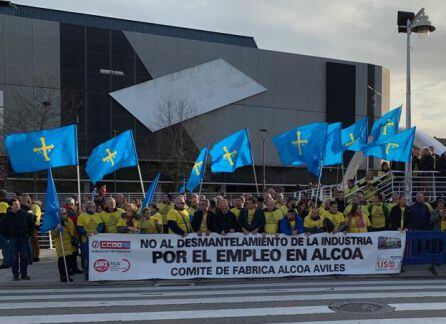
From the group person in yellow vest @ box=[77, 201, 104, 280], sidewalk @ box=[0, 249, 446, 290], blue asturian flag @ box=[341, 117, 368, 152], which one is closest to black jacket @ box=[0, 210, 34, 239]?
sidewalk @ box=[0, 249, 446, 290]

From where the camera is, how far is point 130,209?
424 inches

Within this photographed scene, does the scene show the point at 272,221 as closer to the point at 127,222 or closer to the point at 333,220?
the point at 333,220

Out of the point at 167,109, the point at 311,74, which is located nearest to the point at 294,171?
the point at 311,74

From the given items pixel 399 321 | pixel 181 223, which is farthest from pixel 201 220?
pixel 399 321

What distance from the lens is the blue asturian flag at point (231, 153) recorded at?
15547mm

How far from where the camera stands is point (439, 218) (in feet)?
38.1

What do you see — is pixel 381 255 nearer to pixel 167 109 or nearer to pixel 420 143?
pixel 420 143

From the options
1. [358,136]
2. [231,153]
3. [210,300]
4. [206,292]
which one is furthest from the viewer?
[358,136]

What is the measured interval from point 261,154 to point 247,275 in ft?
129

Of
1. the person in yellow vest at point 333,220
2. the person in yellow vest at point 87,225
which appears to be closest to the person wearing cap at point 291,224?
the person in yellow vest at point 333,220

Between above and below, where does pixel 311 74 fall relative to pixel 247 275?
above

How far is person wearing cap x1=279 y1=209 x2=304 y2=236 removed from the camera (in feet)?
34.2

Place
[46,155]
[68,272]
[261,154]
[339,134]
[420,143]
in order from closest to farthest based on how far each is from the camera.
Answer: [68,272] < [46,155] < [339,134] < [420,143] < [261,154]

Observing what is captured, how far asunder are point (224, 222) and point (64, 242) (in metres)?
3.60
